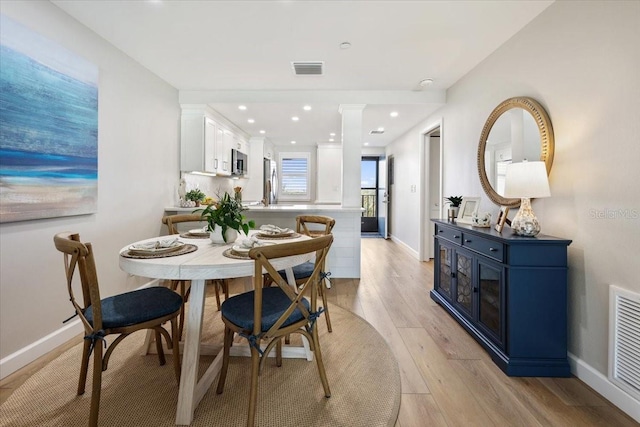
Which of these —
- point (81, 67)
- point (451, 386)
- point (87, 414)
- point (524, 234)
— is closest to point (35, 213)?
point (81, 67)

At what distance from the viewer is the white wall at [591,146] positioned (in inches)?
59.9

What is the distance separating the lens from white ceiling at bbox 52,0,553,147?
2.09 meters

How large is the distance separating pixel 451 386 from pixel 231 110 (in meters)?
4.04

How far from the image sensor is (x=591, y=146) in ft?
5.65

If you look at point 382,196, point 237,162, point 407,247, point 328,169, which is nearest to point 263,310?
point 237,162

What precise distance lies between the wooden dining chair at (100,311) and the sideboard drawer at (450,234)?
223 centimetres

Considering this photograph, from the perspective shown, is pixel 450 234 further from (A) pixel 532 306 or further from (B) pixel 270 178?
(B) pixel 270 178

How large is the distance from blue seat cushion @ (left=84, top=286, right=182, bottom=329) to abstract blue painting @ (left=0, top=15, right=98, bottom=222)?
973 mm

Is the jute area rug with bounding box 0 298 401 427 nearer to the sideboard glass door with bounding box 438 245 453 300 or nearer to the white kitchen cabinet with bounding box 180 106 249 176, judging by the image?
the sideboard glass door with bounding box 438 245 453 300

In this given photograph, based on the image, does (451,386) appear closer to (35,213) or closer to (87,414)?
(87,414)

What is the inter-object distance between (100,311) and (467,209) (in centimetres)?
299

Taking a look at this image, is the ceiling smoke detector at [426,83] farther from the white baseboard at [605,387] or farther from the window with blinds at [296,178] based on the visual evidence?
the window with blinds at [296,178]

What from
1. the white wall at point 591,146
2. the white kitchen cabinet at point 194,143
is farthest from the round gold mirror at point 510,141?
the white kitchen cabinet at point 194,143

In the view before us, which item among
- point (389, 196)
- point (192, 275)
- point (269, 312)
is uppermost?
point (389, 196)
